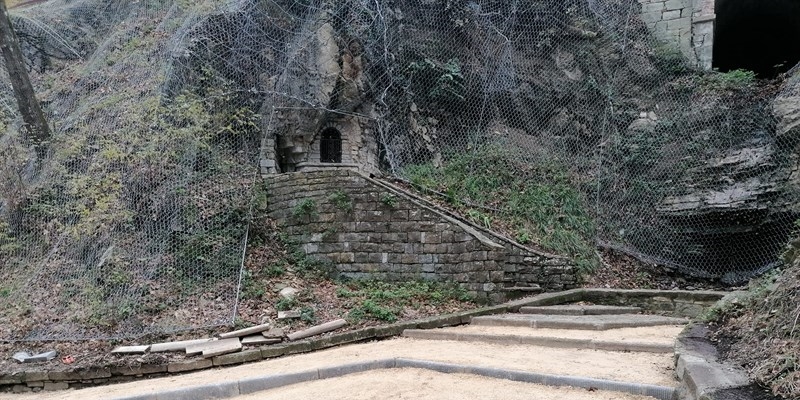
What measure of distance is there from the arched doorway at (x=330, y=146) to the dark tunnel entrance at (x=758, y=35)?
382 inches

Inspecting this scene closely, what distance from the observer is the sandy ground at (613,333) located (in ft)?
14.5

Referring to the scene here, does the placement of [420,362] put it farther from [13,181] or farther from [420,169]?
[13,181]

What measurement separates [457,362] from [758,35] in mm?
14391

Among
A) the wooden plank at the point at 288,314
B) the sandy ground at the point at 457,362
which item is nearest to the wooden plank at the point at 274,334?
the wooden plank at the point at 288,314

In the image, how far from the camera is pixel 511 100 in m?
10.6

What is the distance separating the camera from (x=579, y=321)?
5285 millimetres

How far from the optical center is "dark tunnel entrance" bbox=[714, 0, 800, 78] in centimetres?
1241

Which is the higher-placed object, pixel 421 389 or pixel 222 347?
pixel 421 389

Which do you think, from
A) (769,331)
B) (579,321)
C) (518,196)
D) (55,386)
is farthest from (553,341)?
(55,386)

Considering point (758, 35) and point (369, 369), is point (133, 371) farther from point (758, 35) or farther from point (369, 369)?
point (758, 35)

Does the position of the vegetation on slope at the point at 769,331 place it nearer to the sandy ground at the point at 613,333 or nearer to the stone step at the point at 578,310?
the sandy ground at the point at 613,333

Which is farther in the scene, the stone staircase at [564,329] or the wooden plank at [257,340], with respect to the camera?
the wooden plank at [257,340]

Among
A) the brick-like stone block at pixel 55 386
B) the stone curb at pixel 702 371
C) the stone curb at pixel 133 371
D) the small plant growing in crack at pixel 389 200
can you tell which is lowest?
the brick-like stone block at pixel 55 386

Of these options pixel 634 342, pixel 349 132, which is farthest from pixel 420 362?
pixel 349 132
